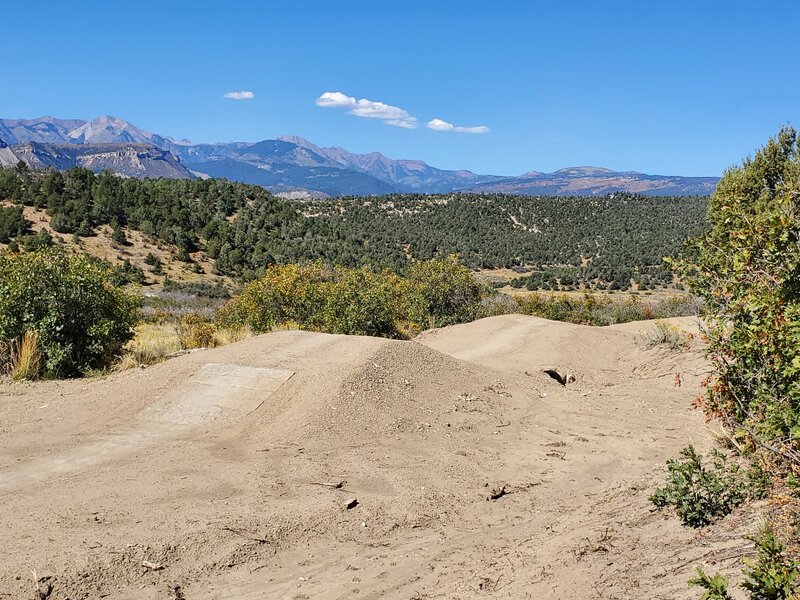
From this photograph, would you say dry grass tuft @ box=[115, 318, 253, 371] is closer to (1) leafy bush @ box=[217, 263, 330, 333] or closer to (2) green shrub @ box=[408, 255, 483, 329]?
(1) leafy bush @ box=[217, 263, 330, 333]

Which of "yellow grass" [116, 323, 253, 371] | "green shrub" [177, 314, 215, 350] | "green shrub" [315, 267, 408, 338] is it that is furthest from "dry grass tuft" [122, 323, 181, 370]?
"green shrub" [315, 267, 408, 338]

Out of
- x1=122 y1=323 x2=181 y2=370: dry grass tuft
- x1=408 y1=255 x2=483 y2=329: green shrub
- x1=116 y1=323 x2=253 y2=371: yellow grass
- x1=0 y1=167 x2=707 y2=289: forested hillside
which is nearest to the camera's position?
x1=122 y1=323 x2=181 y2=370: dry grass tuft

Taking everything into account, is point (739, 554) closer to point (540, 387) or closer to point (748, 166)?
point (540, 387)

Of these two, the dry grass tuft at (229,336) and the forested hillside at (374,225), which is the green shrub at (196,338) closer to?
the dry grass tuft at (229,336)

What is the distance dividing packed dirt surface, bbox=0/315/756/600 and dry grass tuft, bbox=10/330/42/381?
0.41 meters

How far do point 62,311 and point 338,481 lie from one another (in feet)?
20.8

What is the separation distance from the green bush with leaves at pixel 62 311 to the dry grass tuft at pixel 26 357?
10 centimetres

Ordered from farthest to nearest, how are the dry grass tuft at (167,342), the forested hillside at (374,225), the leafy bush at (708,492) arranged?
1. the forested hillside at (374,225)
2. the dry grass tuft at (167,342)
3. the leafy bush at (708,492)

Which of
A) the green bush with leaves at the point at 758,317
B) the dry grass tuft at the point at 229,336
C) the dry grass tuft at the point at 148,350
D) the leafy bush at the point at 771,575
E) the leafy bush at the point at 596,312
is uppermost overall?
the green bush with leaves at the point at 758,317

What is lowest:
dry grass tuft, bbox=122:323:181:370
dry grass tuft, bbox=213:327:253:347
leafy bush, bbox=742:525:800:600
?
dry grass tuft, bbox=213:327:253:347

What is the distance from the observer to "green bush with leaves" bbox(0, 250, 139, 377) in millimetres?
10156

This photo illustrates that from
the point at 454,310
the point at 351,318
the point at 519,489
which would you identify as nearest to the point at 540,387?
the point at 519,489

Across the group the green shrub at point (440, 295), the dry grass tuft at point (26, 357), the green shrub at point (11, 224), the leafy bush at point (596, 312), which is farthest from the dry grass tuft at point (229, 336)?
the green shrub at point (11, 224)

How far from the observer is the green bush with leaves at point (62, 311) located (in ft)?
33.3
